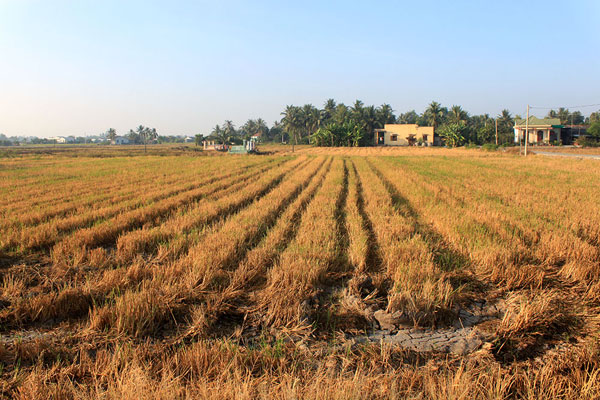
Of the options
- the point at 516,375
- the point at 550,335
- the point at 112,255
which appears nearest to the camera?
the point at 516,375

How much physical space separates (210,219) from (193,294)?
4753 millimetres

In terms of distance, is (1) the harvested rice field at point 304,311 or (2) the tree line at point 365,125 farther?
(2) the tree line at point 365,125

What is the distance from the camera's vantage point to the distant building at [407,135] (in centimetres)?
7625

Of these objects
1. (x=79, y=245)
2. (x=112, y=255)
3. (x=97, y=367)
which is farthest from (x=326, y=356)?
(x=79, y=245)

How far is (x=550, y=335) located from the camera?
349 centimetres

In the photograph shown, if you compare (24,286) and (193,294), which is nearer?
(193,294)

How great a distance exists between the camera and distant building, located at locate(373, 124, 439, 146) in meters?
76.2

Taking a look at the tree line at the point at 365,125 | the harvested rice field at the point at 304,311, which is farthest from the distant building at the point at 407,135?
the harvested rice field at the point at 304,311

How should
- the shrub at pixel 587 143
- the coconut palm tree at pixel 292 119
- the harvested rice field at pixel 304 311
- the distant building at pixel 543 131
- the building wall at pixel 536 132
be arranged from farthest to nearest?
the coconut palm tree at pixel 292 119 → the building wall at pixel 536 132 → the distant building at pixel 543 131 → the shrub at pixel 587 143 → the harvested rice field at pixel 304 311

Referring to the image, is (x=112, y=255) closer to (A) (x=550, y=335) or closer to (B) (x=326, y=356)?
(B) (x=326, y=356)

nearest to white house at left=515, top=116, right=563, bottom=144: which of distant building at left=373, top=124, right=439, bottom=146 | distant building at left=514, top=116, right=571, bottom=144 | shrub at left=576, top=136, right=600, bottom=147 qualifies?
distant building at left=514, top=116, right=571, bottom=144

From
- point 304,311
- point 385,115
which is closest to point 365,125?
point 385,115

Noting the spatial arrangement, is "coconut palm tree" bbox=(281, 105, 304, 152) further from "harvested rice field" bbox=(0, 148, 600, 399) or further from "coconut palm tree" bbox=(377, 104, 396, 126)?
"harvested rice field" bbox=(0, 148, 600, 399)

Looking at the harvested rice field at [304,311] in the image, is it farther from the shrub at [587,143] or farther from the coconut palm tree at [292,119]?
the coconut palm tree at [292,119]
